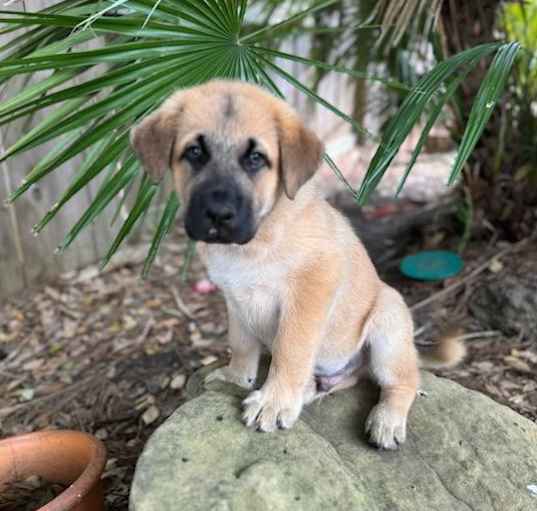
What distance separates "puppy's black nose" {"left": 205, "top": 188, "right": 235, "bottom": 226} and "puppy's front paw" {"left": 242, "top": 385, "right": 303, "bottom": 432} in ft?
2.34

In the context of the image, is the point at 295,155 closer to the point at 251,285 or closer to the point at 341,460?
the point at 251,285

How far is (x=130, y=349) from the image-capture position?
4395 mm

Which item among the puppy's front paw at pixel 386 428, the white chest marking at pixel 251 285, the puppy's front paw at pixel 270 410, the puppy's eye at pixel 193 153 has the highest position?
the puppy's eye at pixel 193 153

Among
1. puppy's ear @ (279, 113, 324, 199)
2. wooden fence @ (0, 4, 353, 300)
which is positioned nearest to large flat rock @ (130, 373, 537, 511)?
puppy's ear @ (279, 113, 324, 199)

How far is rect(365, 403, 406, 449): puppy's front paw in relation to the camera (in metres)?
2.61

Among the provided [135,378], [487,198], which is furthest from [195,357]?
[487,198]

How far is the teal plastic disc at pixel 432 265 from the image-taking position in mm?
4645

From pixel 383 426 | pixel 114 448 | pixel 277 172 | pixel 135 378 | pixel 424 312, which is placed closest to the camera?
pixel 277 172

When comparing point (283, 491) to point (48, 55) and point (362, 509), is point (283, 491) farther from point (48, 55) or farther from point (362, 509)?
point (48, 55)

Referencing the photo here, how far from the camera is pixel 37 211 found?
492cm

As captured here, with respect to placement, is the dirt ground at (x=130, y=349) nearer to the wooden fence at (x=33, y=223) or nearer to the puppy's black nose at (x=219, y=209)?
the wooden fence at (x=33, y=223)

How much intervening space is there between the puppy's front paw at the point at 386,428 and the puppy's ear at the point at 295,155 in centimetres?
96

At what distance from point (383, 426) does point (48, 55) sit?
1.93m

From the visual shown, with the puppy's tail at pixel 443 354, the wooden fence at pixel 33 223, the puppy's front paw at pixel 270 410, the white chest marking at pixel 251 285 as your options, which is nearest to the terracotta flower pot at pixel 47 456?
the puppy's front paw at pixel 270 410
